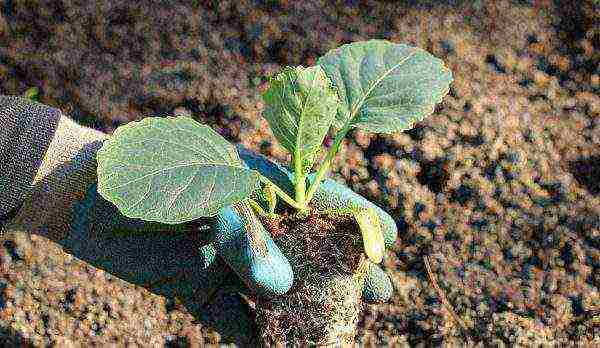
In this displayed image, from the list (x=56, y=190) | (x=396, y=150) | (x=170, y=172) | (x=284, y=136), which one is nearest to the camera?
(x=170, y=172)

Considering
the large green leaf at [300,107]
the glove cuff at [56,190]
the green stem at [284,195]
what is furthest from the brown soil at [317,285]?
the glove cuff at [56,190]

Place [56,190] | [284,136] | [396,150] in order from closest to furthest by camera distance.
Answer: [284,136] → [56,190] → [396,150]

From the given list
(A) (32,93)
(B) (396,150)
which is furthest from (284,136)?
(A) (32,93)

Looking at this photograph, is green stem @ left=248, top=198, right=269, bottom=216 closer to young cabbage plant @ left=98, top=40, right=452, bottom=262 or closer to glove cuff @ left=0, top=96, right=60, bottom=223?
young cabbage plant @ left=98, top=40, right=452, bottom=262

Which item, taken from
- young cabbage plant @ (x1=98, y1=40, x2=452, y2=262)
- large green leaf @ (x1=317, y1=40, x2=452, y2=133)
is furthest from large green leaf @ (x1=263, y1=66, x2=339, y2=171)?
large green leaf @ (x1=317, y1=40, x2=452, y2=133)

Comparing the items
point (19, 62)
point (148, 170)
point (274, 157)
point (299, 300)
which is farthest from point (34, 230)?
point (19, 62)

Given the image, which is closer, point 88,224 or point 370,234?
point 370,234

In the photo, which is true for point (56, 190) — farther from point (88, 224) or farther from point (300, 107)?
point (300, 107)

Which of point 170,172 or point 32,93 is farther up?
point 170,172

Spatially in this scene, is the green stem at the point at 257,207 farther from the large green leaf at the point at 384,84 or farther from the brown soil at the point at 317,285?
the large green leaf at the point at 384,84
